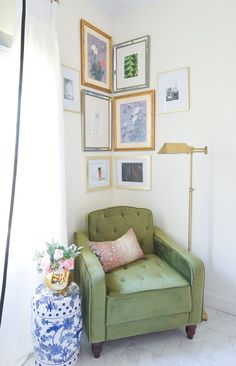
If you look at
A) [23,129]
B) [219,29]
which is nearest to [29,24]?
[23,129]

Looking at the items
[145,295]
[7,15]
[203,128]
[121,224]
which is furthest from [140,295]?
[7,15]

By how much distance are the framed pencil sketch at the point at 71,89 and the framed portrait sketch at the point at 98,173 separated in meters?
0.49

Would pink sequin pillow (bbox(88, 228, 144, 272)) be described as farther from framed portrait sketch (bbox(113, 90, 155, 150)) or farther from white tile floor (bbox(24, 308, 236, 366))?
framed portrait sketch (bbox(113, 90, 155, 150))

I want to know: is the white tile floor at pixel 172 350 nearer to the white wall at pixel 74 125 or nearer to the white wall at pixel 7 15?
the white wall at pixel 74 125

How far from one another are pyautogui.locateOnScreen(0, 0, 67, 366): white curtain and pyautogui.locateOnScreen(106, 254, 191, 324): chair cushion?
1.77 feet

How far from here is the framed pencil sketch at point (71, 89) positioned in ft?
6.98

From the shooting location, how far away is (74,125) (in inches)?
89.0

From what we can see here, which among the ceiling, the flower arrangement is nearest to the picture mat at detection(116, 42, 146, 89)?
the ceiling

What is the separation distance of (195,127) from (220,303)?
1.53m

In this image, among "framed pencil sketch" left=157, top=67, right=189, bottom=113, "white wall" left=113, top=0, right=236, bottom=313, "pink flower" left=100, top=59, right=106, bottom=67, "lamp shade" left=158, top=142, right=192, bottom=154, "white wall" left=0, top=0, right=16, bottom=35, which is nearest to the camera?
"white wall" left=0, top=0, right=16, bottom=35

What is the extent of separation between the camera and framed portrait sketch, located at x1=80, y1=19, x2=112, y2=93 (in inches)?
90.4

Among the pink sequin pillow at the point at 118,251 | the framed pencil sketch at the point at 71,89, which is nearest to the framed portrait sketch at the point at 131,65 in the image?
the framed pencil sketch at the point at 71,89

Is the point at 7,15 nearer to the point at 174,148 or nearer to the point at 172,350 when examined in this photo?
the point at 174,148

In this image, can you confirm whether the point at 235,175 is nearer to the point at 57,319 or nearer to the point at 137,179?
the point at 137,179
